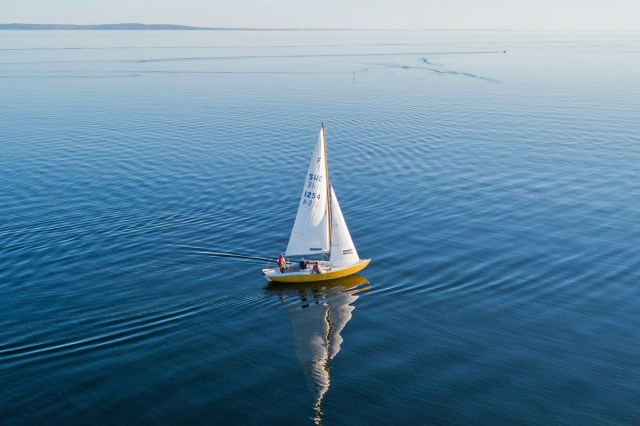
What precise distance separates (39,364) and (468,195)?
182ft

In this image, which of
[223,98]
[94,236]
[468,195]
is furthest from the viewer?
[223,98]

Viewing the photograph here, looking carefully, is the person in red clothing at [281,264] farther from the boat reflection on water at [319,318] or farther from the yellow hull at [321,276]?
the boat reflection on water at [319,318]

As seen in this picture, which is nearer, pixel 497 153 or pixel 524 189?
pixel 524 189

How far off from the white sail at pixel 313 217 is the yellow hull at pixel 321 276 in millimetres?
2885

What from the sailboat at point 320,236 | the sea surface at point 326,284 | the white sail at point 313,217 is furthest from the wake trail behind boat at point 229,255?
the white sail at point 313,217

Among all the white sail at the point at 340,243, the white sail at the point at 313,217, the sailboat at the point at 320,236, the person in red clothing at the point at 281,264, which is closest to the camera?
the person in red clothing at the point at 281,264

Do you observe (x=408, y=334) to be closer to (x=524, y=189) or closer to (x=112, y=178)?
(x=524, y=189)

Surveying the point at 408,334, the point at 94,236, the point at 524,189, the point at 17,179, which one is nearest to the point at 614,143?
the point at 524,189

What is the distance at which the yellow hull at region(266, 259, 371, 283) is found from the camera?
191 ft

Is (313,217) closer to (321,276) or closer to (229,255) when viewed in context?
(321,276)

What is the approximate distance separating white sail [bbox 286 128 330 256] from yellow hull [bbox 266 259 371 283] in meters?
2.88

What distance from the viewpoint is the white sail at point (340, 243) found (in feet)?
199

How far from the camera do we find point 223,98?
162m

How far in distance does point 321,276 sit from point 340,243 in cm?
371
